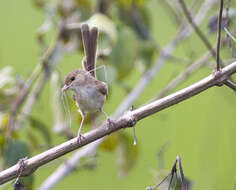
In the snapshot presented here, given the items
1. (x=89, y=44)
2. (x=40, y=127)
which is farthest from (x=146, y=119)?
(x=89, y=44)

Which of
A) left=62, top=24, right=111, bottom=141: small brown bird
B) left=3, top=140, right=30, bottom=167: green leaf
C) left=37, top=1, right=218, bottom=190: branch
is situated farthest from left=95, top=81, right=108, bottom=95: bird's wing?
left=37, top=1, right=218, bottom=190: branch

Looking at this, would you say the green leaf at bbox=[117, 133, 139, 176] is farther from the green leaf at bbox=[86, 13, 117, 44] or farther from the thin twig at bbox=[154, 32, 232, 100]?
the green leaf at bbox=[86, 13, 117, 44]

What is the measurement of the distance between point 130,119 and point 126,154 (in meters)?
0.82

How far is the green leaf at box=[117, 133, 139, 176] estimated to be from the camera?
5.24 feet

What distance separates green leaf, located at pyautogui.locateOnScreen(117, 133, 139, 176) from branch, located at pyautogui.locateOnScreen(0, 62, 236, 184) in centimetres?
79

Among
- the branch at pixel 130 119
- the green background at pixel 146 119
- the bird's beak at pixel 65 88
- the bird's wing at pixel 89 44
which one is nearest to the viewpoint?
the branch at pixel 130 119

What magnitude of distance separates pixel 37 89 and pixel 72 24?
0.91ft

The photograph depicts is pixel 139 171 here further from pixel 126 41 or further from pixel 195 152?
pixel 126 41

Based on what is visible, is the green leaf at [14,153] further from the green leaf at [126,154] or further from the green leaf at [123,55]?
the green leaf at [126,154]

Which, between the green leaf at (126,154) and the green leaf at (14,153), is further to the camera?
the green leaf at (126,154)

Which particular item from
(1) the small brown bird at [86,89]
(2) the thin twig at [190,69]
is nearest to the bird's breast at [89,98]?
(1) the small brown bird at [86,89]

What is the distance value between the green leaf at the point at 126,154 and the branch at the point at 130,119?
792 mm

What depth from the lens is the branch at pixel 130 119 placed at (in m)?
0.76

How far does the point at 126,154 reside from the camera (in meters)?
1.60
